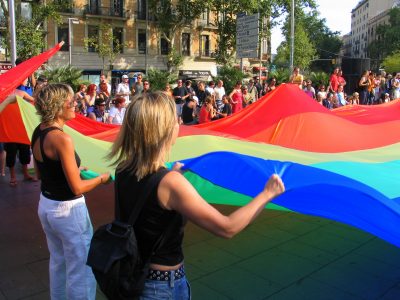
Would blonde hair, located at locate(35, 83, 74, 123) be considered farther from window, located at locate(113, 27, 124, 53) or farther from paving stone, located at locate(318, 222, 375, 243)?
window, located at locate(113, 27, 124, 53)

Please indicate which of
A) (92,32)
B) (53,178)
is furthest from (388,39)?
(53,178)

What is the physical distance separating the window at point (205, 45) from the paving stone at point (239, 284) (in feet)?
133

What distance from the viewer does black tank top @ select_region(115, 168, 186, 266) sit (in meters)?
1.60

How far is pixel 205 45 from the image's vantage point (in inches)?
1703

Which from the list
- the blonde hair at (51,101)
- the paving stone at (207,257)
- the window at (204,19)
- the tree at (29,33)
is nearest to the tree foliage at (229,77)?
the tree at (29,33)

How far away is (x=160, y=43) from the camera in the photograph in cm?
4003

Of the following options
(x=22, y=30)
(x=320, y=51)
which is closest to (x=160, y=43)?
(x=22, y=30)

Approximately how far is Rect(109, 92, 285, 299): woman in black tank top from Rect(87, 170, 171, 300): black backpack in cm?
3

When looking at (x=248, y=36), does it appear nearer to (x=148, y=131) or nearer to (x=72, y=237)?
(x=72, y=237)

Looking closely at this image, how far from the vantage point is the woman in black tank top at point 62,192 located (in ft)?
7.92

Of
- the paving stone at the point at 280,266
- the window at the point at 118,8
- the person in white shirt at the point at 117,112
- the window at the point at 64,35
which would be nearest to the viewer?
the paving stone at the point at 280,266

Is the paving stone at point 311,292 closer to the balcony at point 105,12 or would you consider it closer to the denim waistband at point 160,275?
the denim waistband at point 160,275

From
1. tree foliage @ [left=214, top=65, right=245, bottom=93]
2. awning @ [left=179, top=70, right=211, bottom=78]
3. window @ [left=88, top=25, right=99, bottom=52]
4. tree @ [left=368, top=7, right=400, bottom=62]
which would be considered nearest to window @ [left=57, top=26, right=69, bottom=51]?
window @ [left=88, top=25, right=99, bottom=52]

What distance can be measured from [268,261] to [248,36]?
38.2 ft
